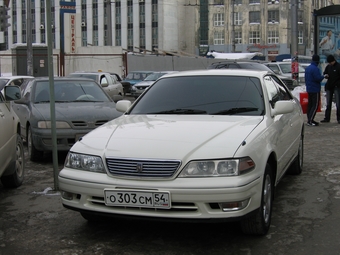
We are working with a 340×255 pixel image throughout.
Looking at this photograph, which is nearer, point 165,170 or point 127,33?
point 165,170

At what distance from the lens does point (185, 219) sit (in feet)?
Result: 13.1

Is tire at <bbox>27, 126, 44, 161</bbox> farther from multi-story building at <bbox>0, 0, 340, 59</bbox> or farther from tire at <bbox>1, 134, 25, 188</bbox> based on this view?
multi-story building at <bbox>0, 0, 340, 59</bbox>

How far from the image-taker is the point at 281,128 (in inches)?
214

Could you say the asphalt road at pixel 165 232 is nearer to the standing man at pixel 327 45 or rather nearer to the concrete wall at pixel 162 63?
the standing man at pixel 327 45

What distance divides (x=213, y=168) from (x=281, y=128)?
5.39 ft

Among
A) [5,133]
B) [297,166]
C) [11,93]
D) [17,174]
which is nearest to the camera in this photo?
[5,133]

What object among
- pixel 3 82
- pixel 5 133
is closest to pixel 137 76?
pixel 3 82

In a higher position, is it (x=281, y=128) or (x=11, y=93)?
(x=11, y=93)

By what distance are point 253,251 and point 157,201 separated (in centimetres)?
88

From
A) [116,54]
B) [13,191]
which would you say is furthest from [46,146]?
[116,54]

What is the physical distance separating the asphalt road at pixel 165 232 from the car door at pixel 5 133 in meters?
0.51

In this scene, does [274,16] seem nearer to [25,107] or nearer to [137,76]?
[137,76]

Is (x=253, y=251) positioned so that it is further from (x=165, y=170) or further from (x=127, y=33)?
(x=127, y=33)

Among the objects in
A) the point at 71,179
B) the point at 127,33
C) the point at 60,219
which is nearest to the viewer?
the point at 71,179
